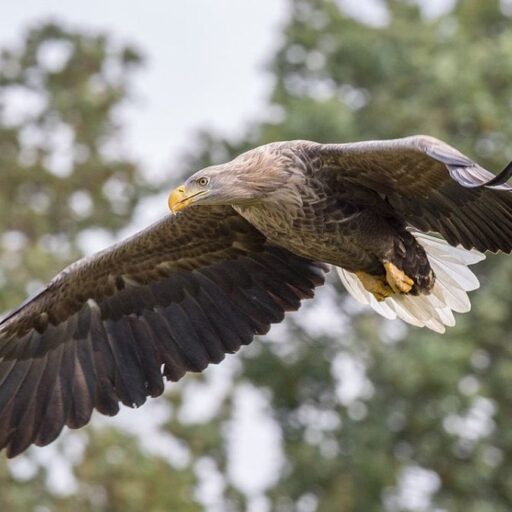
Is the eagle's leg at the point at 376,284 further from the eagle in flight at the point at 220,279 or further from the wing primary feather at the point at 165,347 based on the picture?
the wing primary feather at the point at 165,347

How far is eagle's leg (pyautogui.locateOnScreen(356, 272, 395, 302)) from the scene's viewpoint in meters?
10.3

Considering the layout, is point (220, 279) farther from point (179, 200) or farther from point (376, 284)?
point (179, 200)

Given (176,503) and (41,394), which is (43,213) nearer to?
(176,503)

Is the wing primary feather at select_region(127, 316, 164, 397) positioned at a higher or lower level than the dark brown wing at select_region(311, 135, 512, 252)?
lower

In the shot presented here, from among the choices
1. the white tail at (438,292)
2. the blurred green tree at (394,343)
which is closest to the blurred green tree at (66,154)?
the blurred green tree at (394,343)

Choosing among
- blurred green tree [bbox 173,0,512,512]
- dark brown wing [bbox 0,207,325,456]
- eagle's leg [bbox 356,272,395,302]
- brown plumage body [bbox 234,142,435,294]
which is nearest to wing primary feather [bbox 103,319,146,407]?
dark brown wing [bbox 0,207,325,456]

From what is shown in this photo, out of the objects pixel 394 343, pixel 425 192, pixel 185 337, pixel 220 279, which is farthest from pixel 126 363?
pixel 394 343

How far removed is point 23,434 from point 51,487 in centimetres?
596

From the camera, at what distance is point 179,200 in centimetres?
991

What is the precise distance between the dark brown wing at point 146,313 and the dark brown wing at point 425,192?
1.05 meters

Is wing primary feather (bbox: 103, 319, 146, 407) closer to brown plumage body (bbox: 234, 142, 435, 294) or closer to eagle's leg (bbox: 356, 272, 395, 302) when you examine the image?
brown plumage body (bbox: 234, 142, 435, 294)

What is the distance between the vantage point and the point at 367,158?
9.72 metres

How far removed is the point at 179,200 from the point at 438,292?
1.58 m

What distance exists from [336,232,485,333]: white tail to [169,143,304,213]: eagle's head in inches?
34.8
